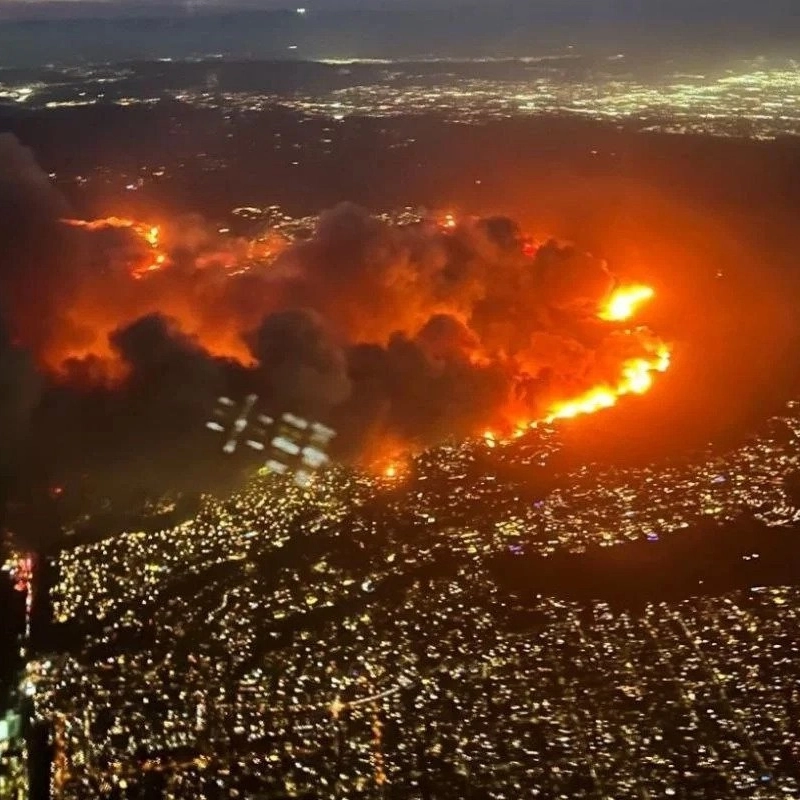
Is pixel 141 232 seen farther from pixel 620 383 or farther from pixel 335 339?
pixel 620 383

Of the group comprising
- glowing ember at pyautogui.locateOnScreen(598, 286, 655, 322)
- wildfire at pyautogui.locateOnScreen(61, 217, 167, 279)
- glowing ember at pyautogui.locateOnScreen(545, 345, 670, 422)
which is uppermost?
wildfire at pyautogui.locateOnScreen(61, 217, 167, 279)

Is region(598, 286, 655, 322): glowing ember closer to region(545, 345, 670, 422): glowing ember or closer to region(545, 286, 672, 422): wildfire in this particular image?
region(545, 286, 672, 422): wildfire

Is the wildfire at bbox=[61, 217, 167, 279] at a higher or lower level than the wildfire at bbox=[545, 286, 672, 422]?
higher

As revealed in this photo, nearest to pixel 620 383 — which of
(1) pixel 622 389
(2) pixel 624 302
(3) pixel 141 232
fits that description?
(1) pixel 622 389

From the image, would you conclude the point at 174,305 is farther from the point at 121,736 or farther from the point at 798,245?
the point at 798,245

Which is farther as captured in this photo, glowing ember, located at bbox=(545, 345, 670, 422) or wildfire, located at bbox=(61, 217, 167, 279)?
wildfire, located at bbox=(61, 217, 167, 279)

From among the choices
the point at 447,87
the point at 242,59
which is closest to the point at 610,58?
the point at 447,87

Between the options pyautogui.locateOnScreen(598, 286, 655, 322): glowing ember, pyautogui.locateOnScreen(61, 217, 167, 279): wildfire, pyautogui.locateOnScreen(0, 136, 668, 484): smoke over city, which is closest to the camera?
pyautogui.locateOnScreen(0, 136, 668, 484): smoke over city

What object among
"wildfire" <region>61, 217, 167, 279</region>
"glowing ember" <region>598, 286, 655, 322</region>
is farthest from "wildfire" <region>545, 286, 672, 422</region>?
"wildfire" <region>61, 217, 167, 279</region>
